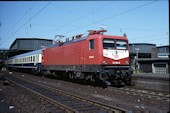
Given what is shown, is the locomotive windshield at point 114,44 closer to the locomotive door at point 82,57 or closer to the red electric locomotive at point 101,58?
the red electric locomotive at point 101,58

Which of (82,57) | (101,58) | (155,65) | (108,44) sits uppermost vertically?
(108,44)

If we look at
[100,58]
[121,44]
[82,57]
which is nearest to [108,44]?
[121,44]

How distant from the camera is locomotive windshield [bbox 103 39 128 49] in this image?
15.2m

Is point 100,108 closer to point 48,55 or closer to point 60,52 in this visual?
point 60,52

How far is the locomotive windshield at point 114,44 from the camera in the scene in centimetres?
1519

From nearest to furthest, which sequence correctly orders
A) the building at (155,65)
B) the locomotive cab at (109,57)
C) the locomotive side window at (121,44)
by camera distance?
the locomotive cab at (109,57) → the locomotive side window at (121,44) → the building at (155,65)

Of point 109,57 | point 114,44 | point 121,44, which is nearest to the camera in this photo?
point 109,57

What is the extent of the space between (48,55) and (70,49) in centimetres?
713

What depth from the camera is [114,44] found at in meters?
15.5

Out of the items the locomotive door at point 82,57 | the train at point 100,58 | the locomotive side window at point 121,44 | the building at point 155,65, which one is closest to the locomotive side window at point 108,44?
the train at point 100,58

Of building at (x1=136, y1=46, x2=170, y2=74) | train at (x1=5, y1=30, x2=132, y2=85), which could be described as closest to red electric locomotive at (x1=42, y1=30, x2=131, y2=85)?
train at (x1=5, y1=30, x2=132, y2=85)

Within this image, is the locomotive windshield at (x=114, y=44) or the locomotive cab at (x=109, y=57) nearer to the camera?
Answer: the locomotive cab at (x=109, y=57)

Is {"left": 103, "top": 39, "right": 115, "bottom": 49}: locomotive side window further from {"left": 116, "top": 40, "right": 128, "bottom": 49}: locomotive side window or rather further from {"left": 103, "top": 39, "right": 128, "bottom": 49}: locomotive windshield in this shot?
{"left": 116, "top": 40, "right": 128, "bottom": 49}: locomotive side window

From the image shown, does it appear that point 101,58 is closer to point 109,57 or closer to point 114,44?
point 109,57
